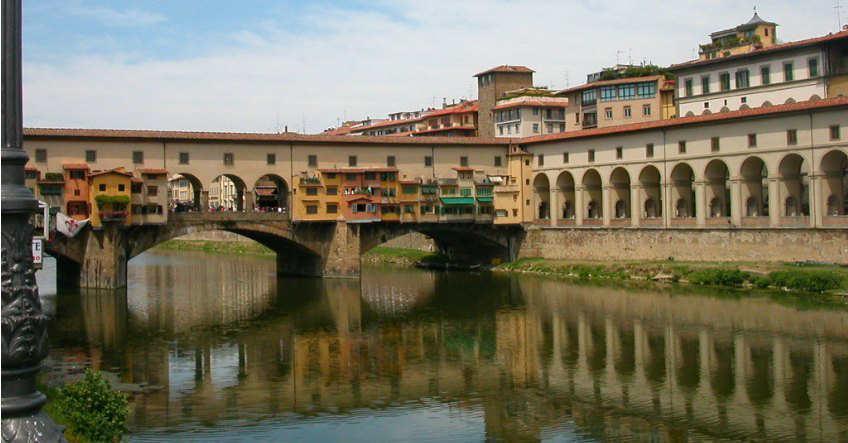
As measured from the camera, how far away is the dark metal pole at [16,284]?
6672mm

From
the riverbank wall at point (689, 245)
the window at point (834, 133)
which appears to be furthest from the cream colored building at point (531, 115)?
the window at point (834, 133)

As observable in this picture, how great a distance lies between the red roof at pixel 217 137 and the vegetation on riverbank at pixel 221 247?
87.7 feet

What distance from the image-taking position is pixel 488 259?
66125 mm

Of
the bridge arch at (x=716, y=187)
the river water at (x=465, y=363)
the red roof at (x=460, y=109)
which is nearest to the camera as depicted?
the river water at (x=465, y=363)

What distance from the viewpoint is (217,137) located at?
5528cm

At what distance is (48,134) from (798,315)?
38.7m

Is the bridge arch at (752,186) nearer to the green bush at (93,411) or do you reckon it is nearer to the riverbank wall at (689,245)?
the riverbank wall at (689,245)

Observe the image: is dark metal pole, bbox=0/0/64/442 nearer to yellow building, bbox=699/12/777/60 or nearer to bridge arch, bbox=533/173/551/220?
bridge arch, bbox=533/173/551/220

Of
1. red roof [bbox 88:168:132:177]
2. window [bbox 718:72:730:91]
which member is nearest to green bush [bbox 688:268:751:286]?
window [bbox 718:72:730:91]

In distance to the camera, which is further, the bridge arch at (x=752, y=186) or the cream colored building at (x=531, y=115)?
the cream colored building at (x=531, y=115)

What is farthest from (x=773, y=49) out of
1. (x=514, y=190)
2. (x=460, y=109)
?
(x=460, y=109)

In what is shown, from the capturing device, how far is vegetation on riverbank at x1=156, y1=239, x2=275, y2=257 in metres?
87.8

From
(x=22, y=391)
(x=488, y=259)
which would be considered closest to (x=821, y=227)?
(x=488, y=259)

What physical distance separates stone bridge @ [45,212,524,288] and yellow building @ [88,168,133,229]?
2.32 ft
